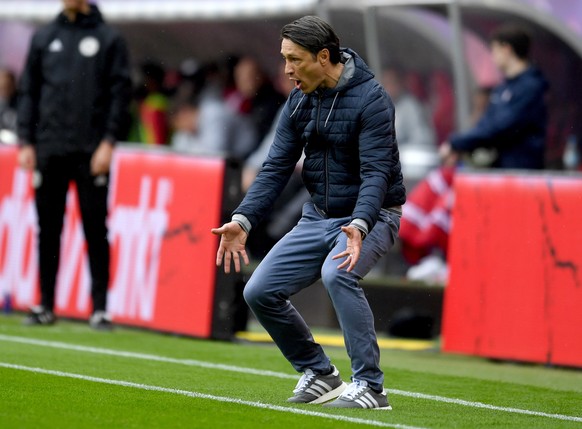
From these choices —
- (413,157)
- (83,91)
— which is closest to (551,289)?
(83,91)

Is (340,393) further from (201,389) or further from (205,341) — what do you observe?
(205,341)

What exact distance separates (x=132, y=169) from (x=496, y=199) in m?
3.06

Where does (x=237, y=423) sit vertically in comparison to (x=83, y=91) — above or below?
below

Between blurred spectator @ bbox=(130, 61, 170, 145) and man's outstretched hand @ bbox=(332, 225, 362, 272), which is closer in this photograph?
man's outstretched hand @ bbox=(332, 225, 362, 272)

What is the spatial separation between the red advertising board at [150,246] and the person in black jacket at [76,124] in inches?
17.3

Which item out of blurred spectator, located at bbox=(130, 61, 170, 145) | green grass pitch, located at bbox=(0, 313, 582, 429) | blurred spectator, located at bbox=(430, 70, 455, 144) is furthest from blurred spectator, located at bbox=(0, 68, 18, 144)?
green grass pitch, located at bbox=(0, 313, 582, 429)

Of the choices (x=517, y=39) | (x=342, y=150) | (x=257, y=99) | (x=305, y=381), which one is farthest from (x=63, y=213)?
(x=342, y=150)

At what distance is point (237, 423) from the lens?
21.6 ft

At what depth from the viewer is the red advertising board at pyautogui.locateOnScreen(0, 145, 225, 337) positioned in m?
11.4

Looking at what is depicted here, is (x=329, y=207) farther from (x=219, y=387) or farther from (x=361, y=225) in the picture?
(x=219, y=387)

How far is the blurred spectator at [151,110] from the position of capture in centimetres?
1723

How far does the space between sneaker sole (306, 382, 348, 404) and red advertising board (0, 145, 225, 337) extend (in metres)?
3.77

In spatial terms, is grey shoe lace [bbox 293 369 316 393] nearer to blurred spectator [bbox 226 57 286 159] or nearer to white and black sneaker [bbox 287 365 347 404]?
white and black sneaker [bbox 287 365 347 404]

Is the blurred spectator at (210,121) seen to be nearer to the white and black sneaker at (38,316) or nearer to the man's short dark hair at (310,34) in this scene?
the white and black sneaker at (38,316)
